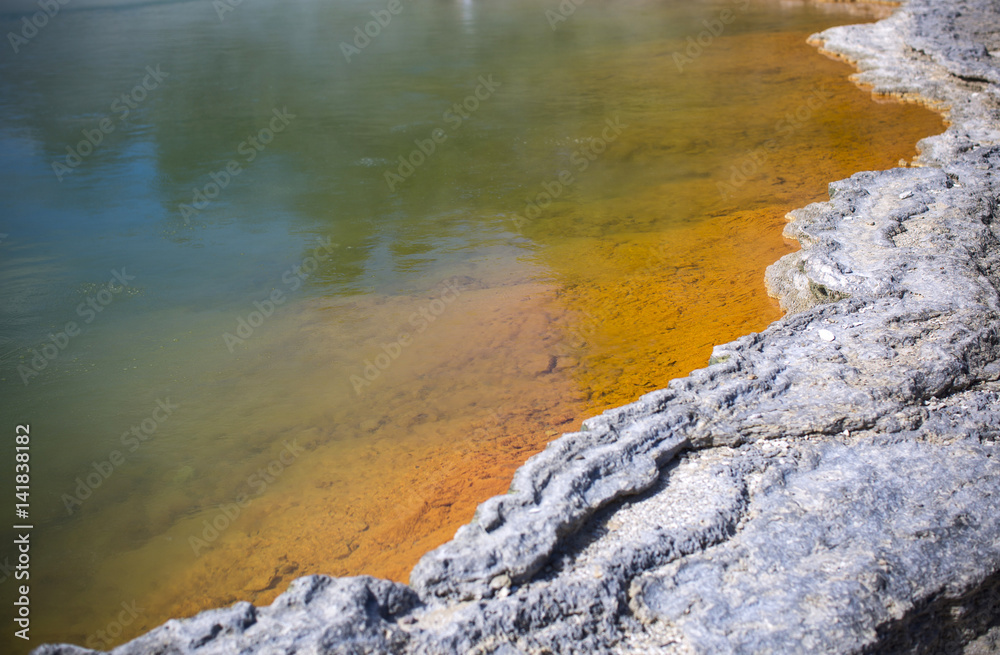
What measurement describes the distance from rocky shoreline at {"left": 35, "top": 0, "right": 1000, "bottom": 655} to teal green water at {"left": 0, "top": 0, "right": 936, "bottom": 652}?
28.7 inches

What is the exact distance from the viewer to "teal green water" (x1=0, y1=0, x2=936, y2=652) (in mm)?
2805

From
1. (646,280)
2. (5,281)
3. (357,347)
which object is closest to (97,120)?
(5,281)

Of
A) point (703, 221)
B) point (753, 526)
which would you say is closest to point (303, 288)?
point (703, 221)

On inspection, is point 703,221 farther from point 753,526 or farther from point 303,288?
point 753,526

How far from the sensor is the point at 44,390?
3.68 m

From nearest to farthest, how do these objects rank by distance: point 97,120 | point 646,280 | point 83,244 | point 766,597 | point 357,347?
point 766,597, point 357,347, point 646,280, point 83,244, point 97,120

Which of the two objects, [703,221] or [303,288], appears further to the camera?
[703,221]

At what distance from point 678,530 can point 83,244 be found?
5267 mm

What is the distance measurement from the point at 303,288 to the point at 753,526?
3.45 metres

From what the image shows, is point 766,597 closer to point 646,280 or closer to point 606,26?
point 646,280

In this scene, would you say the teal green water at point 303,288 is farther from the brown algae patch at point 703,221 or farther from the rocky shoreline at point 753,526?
the rocky shoreline at point 753,526

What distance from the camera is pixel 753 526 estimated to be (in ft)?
6.71

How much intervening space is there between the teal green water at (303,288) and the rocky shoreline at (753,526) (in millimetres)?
729

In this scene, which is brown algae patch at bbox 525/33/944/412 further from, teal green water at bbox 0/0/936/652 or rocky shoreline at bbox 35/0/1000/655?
rocky shoreline at bbox 35/0/1000/655
